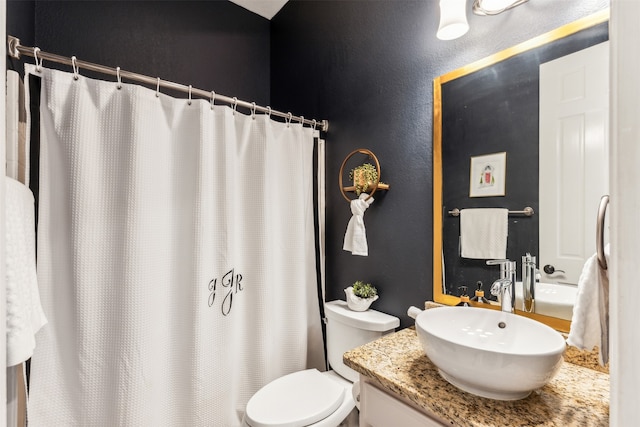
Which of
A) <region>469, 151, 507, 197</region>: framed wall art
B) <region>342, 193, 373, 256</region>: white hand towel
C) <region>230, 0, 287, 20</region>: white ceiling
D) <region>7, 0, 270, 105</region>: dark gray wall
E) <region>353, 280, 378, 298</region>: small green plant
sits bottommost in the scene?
<region>353, 280, 378, 298</region>: small green plant

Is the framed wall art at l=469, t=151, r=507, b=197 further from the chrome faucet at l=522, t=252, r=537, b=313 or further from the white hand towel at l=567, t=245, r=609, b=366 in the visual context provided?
the white hand towel at l=567, t=245, r=609, b=366

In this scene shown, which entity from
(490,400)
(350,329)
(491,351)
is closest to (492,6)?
(491,351)

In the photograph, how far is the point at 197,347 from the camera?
142cm

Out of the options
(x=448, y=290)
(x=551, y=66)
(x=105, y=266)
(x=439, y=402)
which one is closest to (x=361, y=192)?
(x=448, y=290)

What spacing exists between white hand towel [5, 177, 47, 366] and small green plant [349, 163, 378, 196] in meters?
1.31

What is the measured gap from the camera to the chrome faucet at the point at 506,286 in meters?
1.05

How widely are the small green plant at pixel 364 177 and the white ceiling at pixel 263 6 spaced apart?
5.07 ft

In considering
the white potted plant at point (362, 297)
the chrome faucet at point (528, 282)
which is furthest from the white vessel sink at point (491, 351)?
the white potted plant at point (362, 297)

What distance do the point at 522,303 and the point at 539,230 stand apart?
0.27m

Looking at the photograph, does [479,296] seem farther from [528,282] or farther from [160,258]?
[160,258]

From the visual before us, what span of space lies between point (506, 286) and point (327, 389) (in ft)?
2.96

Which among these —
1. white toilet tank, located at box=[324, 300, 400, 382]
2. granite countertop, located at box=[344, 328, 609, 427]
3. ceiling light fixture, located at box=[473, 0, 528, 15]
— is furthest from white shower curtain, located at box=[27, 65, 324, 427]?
ceiling light fixture, located at box=[473, 0, 528, 15]

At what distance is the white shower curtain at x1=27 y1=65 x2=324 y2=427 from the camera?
4.00ft

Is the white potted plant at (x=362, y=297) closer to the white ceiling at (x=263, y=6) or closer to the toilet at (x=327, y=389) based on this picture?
the toilet at (x=327, y=389)
